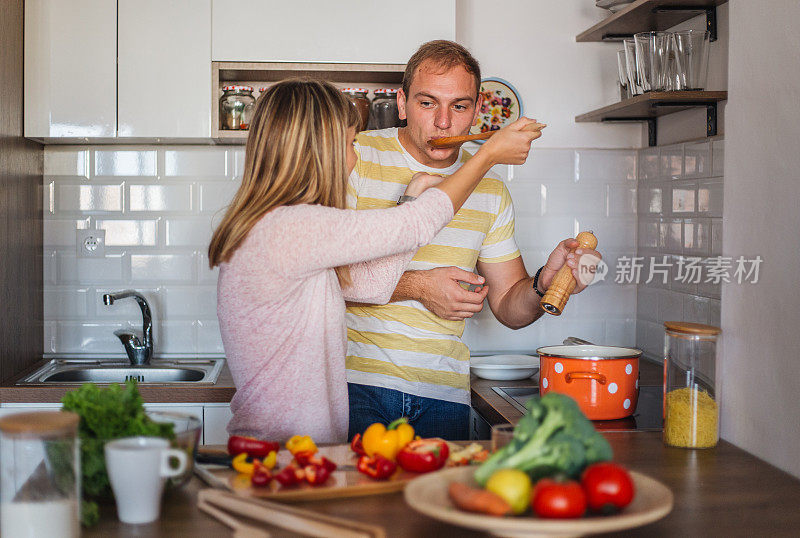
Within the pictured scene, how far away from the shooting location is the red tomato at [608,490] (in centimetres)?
104

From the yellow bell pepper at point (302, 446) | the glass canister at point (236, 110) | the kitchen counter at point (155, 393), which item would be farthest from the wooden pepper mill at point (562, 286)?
the glass canister at point (236, 110)

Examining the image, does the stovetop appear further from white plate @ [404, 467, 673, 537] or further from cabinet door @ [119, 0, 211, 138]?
cabinet door @ [119, 0, 211, 138]

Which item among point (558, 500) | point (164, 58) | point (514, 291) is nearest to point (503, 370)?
point (514, 291)

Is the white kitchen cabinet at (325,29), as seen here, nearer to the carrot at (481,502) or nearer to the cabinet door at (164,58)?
the cabinet door at (164,58)

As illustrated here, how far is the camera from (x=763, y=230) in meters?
1.62

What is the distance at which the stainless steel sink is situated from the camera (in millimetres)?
2895

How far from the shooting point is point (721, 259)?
1.77m

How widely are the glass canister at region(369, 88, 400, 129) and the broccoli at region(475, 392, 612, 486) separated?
6.33 feet

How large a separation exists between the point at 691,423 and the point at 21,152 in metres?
2.31

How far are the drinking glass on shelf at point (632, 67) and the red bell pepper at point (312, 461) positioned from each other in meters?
1.73

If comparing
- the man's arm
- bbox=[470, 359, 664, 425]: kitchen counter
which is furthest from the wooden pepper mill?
bbox=[470, 359, 664, 425]: kitchen counter

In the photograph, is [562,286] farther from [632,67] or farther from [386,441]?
[632,67]

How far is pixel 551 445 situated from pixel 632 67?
181 centimetres

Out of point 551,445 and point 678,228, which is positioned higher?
point 678,228
